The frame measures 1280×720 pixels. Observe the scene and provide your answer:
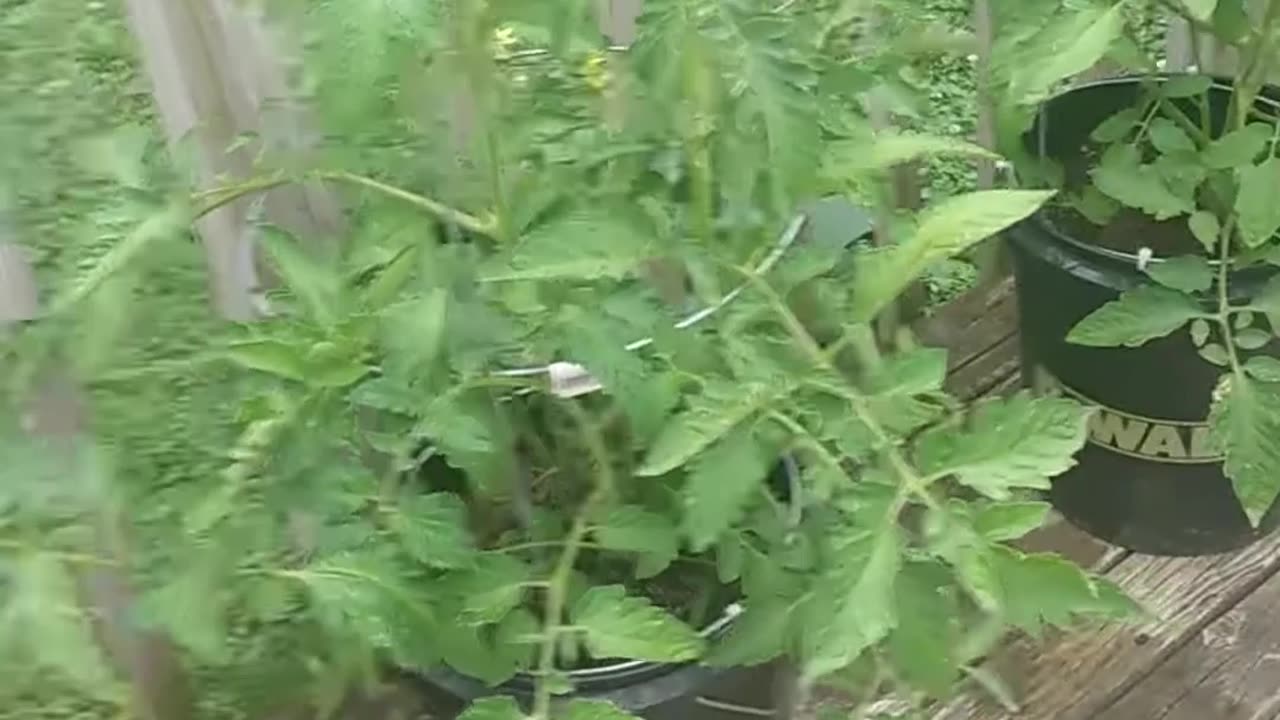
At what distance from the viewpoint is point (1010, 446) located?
89 cm

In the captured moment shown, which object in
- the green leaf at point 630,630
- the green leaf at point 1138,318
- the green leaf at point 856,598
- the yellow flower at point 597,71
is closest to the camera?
the green leaf at point 856,598

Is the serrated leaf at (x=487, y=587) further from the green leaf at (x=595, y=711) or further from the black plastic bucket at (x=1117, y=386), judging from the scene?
the black plastic bucket at (x=1117, y=386)

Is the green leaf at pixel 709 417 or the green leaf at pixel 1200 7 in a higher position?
the green leaf at pixel 1200 7

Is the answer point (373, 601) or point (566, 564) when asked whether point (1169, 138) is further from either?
point (373, 601)

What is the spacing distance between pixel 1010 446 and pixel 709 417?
0.16 meters

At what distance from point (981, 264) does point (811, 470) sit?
0.84 m

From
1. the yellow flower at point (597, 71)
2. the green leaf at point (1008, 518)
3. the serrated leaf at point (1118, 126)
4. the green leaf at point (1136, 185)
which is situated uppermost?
the yellow flower at point (597, 71)

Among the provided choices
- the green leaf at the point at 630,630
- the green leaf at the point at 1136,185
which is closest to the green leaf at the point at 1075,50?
the green leaf at the point at 1136,185

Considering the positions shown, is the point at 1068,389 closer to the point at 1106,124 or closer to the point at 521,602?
the point at 1106,124

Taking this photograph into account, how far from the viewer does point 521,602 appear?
1048 mm

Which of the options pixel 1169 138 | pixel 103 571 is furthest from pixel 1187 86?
pixel 103 571

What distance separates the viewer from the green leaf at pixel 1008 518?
35.2 inches

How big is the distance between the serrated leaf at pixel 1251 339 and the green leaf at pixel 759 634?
461mm

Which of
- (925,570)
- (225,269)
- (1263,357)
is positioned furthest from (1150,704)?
(225,269)
